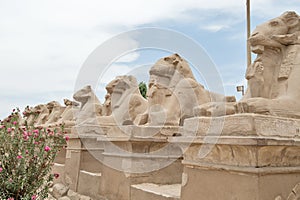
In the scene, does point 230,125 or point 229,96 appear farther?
point 229,96

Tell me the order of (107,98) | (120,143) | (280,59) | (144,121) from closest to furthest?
(280,59)
(120,143)
(144,121)
(107,98)

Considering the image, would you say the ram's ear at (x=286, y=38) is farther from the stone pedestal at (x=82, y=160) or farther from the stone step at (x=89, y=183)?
the stone pedestal at (x=82, y=160)

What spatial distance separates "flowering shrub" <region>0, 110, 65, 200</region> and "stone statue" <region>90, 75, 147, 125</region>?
2017mm

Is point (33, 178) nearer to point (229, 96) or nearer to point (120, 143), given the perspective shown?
point (120, 143)

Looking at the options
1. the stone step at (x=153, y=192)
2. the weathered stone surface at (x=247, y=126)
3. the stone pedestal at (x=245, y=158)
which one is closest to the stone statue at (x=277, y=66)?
the weathered stone surface at (x=247, y=126)

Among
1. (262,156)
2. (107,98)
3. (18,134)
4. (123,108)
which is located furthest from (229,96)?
(107,98)

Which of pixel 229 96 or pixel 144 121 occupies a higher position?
pixel 229 96

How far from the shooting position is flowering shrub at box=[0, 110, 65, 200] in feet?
12.0

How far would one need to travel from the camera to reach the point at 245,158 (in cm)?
249

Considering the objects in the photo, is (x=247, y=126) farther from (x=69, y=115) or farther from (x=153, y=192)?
(x=69, y=115)

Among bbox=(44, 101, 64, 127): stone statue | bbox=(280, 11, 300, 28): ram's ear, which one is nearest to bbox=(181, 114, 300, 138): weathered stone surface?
bbox=(280, 11, 300, 28): ram's ear

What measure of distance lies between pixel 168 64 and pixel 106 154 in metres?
1.86

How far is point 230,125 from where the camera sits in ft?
8.65

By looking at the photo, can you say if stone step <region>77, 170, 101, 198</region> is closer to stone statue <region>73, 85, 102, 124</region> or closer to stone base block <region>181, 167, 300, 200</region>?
stone statue <region>73, 85, 102, 124</region>
